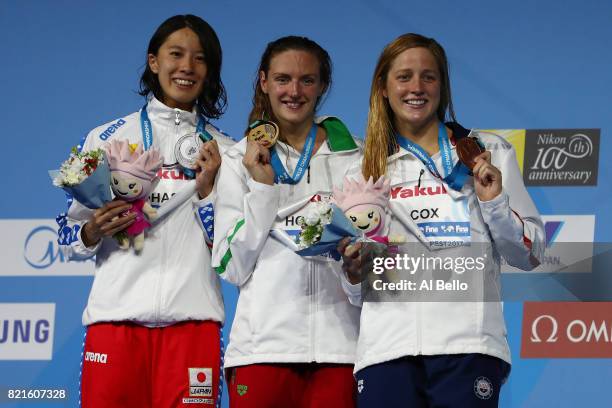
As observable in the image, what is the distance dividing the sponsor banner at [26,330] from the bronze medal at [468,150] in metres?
1.96

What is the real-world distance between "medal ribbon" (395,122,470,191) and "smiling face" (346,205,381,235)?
206 mm

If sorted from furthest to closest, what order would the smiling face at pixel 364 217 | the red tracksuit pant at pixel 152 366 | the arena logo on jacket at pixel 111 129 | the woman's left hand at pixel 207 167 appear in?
the arena logo on jacket at pixel 111 129, the woman's left hand at pixel 207 167, the red tracksuit pant at pixel 152 366, the smiling face at pixel 364 217

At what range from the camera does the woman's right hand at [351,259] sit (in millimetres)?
2881

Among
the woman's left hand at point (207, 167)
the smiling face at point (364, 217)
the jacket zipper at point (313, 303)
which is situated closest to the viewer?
the smiling face at point (364, 217)

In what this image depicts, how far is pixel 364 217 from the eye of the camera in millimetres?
2930

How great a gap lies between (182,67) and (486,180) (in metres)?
1.04

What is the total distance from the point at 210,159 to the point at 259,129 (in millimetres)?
186

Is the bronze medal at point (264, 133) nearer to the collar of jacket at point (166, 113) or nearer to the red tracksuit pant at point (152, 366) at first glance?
the collar of jacket at point (166, 113)

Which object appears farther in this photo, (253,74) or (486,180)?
Answer: (253,74)

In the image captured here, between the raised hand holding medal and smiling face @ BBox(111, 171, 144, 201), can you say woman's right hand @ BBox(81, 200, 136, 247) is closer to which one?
smiling face @ BBox(111, 171, 144, 201)

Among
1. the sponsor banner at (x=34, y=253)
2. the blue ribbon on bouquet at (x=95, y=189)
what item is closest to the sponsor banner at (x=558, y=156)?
the blue ribbon on bouquet at (x=95, y=189)

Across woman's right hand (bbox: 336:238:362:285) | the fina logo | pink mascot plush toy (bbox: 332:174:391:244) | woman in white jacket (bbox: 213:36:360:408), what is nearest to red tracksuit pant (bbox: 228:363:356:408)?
woman in white jacket (bbox: 213:36:360:408)

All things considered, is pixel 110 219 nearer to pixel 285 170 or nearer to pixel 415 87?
pixel 285 170

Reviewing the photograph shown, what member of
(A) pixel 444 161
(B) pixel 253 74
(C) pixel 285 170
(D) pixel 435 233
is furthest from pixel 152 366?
(B) pixel 253 74
